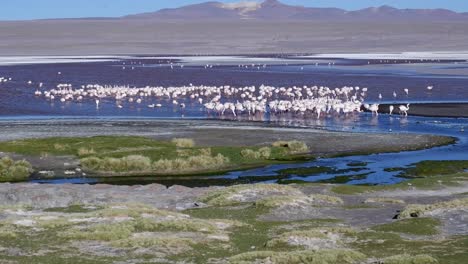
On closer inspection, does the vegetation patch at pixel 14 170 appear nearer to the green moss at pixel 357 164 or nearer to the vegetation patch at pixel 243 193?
the vegetation patch at pixel 243 193

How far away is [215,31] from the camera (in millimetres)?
180000

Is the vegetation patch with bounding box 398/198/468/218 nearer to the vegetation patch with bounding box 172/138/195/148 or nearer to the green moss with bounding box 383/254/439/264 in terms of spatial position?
the green moss with bounding box 383/254/439/264

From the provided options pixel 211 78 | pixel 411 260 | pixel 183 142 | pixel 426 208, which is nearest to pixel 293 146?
pixel 183 142

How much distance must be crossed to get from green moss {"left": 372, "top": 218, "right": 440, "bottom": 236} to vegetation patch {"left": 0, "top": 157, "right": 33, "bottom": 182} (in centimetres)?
1833

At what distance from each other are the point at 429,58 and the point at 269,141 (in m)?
81.4

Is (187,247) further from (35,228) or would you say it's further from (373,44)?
(373,44)

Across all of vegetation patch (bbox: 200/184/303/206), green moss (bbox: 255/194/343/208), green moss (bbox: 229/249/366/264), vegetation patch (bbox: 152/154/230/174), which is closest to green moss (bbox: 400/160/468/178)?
vegetation patch (bbox: 152/154/230/174)

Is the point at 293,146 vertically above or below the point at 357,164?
above

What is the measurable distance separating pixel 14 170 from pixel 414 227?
19798mm

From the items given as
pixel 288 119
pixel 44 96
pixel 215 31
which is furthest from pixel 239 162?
pixel 215 31

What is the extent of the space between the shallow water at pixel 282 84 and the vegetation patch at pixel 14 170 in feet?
6.25

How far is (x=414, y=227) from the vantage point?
20.6 metres

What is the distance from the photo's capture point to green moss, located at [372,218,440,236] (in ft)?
66.5

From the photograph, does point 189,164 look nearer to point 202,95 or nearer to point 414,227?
point 414,227
